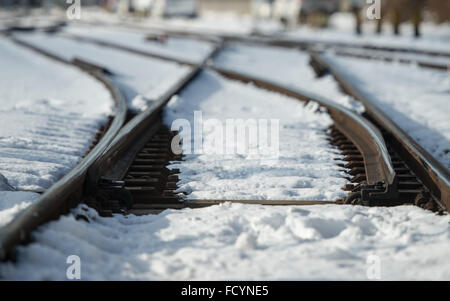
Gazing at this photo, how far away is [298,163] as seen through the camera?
428 cm

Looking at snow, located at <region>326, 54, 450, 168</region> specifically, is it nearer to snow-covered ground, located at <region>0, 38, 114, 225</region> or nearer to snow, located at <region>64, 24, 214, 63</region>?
snow-covered ground, located at <region>0, 38, 114, 225</region>

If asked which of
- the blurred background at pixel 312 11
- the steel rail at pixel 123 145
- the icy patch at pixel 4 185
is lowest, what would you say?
the icy patch at pixel 4 185

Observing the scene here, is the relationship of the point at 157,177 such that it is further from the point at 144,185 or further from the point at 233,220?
the point at 233,220

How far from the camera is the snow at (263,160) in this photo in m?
3.63

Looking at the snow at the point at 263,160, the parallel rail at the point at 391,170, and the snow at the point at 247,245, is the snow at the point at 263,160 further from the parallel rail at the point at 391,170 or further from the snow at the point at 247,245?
the snow at the point at 247,245

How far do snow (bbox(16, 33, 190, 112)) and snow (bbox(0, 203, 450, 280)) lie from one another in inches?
154

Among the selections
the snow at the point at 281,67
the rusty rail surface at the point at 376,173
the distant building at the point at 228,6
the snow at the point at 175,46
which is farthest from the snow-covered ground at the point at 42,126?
the distant building at the point at 228,6

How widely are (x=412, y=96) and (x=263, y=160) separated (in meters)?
3.99

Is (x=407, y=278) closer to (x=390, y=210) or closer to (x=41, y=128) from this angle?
(x=390, y=210)

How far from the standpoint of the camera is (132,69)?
A: 11531 mm

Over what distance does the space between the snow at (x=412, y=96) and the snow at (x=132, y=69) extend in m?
3.26

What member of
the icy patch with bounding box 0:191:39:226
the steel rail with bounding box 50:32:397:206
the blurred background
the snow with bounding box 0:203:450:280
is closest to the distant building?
the blurred background

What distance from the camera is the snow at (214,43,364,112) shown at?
841 cm

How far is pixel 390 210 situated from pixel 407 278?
0.83 meters
